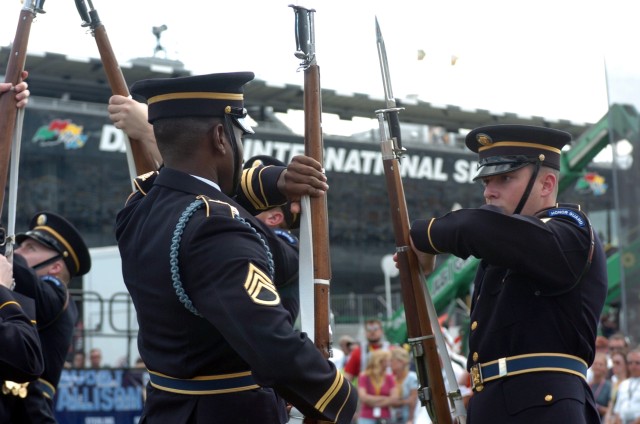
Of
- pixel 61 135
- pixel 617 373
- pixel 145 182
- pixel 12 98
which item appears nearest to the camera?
pixel 145 182

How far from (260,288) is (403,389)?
8382 millimetres

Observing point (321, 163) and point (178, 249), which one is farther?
point (321, 163)

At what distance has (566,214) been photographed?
14.4 ft

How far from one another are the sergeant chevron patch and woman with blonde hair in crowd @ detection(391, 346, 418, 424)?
8.19 meters

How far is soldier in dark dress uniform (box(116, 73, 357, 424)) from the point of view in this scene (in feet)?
10.1

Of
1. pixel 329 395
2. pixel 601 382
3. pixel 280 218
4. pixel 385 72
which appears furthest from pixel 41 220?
pixel 601 382

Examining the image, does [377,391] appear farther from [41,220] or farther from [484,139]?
[484,139]

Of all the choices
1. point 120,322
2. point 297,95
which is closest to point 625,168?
point 120,322

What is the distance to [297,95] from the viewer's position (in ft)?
86.8

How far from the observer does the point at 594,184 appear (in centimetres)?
2806

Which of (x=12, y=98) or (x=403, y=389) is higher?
(x=12, y=98)

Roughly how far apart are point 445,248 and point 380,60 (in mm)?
860

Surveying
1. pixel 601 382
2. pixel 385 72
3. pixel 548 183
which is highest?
pixel 385 72

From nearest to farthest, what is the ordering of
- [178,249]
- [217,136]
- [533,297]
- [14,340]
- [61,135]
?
1. [178,249]
2. [217,136]
3. [533,297]
4. [14,340]
5. [61,135]
